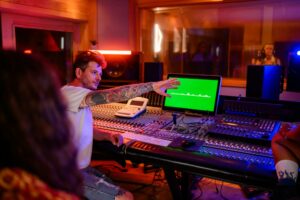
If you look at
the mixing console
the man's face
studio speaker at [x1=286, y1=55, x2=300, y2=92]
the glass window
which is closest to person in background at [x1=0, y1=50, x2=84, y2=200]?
the mixing console

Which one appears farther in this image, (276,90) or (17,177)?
(276,90)

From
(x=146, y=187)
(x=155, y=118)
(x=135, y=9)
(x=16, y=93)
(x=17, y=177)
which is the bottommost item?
(x=146, y=187)

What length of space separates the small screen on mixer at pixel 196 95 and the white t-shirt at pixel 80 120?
34.6 inches

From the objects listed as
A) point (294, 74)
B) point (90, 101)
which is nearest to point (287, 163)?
point (90, 101)

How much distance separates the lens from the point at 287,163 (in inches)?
57.2

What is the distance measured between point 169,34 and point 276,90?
4875 mm

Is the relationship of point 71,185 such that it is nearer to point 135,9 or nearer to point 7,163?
point 7,163

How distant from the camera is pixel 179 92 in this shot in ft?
8.50

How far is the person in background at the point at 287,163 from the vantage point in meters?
1.38

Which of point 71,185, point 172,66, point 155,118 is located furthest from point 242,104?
point 172,66

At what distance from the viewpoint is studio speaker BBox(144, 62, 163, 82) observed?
2984 mm

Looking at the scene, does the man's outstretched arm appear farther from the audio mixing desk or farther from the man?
the audio mixing desk

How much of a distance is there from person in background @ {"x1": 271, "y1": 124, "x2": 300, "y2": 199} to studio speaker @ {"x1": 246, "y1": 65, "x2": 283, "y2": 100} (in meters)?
0.91

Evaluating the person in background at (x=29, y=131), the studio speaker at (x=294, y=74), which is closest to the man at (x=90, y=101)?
the person in background at (x=29, y=131)
